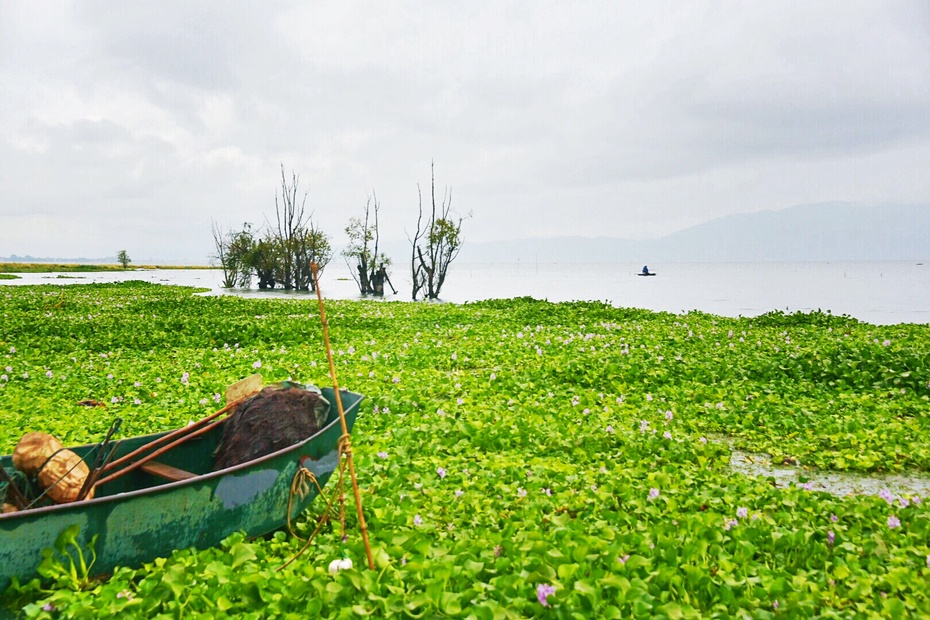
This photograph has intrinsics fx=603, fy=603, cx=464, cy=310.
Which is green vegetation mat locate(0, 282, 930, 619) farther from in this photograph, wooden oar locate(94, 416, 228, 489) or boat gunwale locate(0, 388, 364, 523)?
wooden oar locate(94, 416, 228, 489)

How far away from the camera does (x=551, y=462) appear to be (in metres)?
5.52

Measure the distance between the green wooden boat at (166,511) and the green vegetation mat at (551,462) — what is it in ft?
0.40

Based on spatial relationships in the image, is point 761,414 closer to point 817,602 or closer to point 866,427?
point 866,427

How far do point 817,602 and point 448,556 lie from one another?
206cm

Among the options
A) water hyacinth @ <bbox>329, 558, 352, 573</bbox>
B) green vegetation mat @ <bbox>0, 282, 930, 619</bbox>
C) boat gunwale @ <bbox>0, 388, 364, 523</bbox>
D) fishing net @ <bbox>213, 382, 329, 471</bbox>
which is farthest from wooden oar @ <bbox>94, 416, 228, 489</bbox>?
water hyacinth @ <bbox>329, 558, 352, 573</bbox>

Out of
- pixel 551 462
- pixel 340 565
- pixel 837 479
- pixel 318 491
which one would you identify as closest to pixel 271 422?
pixel 318 491

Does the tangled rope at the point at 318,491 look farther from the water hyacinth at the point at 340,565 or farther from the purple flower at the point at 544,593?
the purple flower at the point at 544,593

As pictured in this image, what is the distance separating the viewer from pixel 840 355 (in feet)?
31.1

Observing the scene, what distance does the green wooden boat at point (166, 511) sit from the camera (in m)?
3.16

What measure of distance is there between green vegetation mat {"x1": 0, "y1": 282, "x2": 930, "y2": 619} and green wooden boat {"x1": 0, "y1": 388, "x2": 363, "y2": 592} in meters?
0.12

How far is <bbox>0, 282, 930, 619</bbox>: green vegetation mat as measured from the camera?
323 cm

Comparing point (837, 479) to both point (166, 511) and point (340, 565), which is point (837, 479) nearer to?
point (340, 565)

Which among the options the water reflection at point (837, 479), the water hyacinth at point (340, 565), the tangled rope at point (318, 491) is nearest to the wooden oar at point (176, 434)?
the tangled rope at point (318, 491)

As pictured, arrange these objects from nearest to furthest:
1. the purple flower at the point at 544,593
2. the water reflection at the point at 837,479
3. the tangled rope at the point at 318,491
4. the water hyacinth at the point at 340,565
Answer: the purple flower at the point at 544,593 < the water hyacinth at the point at 340,565 < the tangled rope at the point at 318,491 < the water reflection at the point at 837,479
